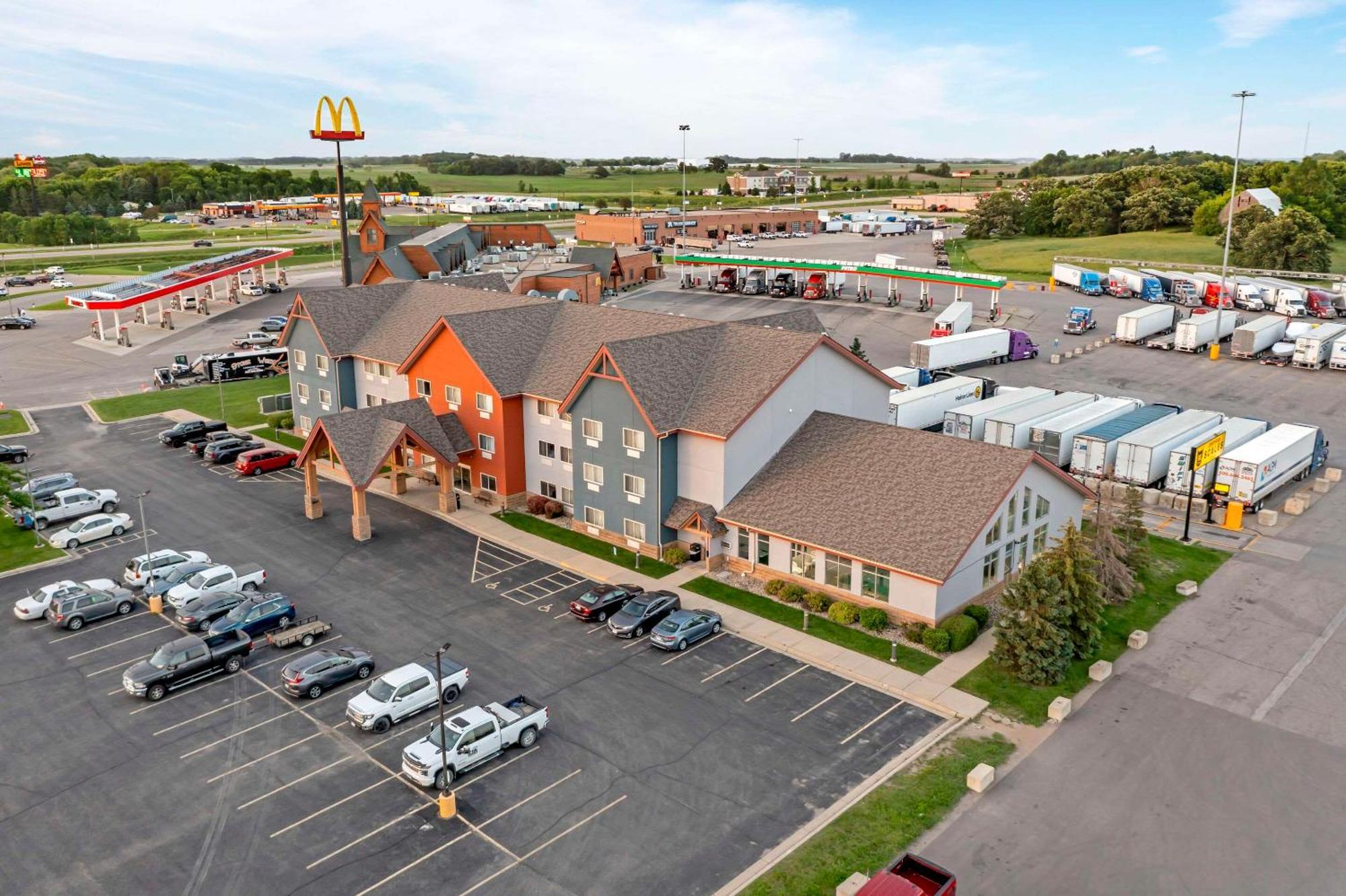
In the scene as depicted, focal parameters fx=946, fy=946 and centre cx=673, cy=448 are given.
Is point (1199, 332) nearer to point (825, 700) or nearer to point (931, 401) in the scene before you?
point (931, 401)

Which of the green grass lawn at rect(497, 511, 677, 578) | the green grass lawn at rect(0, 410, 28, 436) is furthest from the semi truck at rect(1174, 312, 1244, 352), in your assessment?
the green grass lawn at rect(0, 410, 28, 436)

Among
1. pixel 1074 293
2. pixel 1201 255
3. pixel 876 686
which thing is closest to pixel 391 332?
pixel 876 686

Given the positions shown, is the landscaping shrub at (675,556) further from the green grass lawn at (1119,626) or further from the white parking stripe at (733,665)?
the green grass lawn at (1119,626)

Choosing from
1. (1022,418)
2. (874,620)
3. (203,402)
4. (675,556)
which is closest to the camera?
(874,620)

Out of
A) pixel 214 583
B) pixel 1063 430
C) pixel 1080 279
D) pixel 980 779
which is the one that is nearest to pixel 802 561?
pixel 980 779

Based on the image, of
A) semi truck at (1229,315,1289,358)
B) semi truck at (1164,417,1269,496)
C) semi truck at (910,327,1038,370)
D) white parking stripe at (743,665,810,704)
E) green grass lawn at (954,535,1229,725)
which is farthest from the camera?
semi truck at (1229,315,1289,358)

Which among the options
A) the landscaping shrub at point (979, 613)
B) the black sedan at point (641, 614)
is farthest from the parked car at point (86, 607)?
the landscaping shrub at point (979, 613)

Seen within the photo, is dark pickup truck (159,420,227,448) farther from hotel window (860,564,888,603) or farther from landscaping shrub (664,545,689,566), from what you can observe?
hotel window (860,564,888,603)
